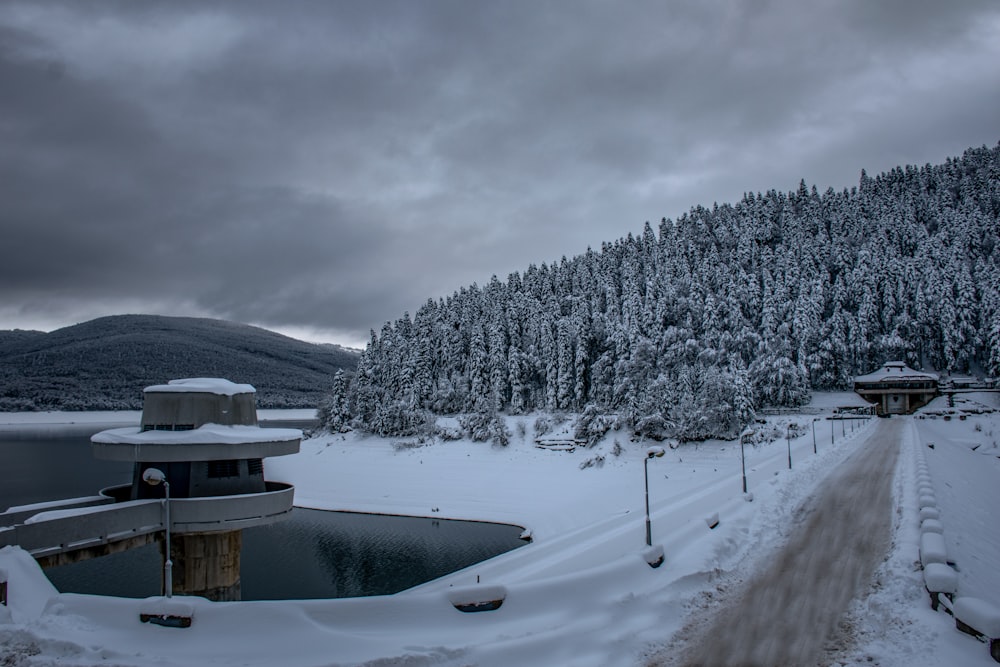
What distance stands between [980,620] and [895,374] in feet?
283

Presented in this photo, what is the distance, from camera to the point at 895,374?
7912 centimetres

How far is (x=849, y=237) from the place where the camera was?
335 feet

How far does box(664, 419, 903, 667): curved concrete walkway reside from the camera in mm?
8867

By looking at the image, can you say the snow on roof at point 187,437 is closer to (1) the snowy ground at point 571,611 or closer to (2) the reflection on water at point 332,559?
(2) the reflection on water at point 332,559

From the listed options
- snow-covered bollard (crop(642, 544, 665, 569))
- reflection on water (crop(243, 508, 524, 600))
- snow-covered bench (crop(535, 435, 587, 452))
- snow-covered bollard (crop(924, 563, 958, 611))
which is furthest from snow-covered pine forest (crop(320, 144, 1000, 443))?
snow-covered bollard (crop(924, 563, 958, 611))

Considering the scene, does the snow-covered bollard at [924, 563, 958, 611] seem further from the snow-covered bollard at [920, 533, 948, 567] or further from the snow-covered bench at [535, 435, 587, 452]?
the snow-covered bench at [535, 435, 587, 452]

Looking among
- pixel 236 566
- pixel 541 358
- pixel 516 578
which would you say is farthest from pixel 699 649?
pixel 541 358

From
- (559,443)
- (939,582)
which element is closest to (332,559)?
(559,443)

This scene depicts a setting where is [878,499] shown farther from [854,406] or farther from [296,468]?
[854,406]

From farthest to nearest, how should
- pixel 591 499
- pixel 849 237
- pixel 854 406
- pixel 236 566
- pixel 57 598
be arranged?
pixel 849 237 → pixel 854 406 → pixel 591 499 → pixel 236 566 → pixel 57 598

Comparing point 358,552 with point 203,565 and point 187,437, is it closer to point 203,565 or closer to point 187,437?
point 203,565

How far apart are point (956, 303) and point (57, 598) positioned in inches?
4161

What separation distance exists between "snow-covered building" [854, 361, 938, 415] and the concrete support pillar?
84031mm

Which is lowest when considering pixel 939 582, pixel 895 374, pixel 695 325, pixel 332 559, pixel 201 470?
pixel 332 559
